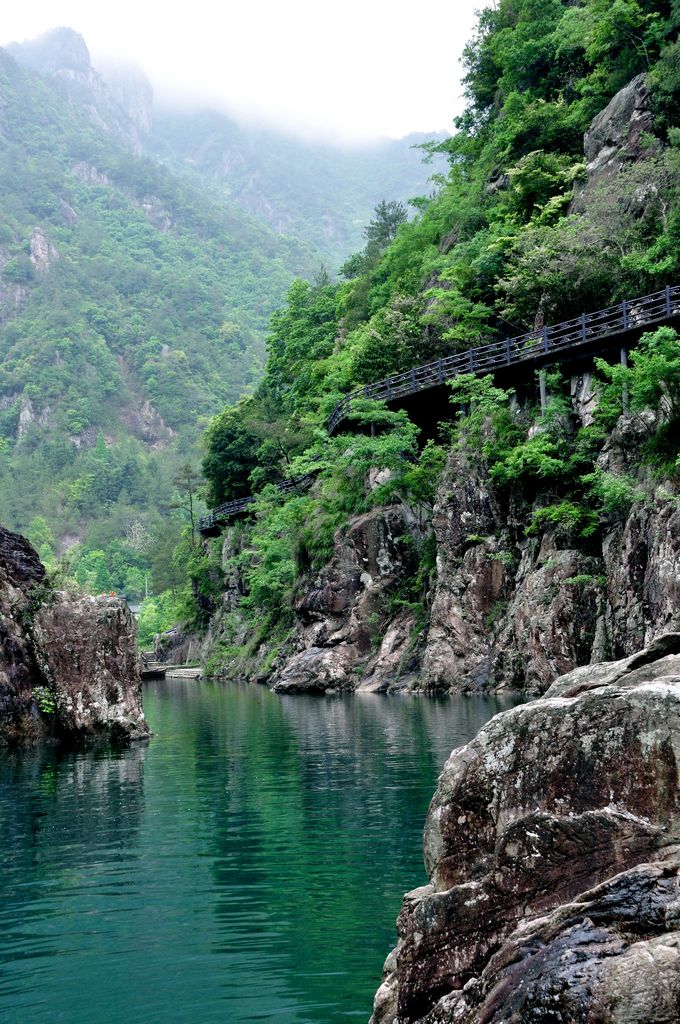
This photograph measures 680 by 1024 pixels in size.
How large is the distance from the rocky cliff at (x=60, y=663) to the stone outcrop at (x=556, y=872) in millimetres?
16158

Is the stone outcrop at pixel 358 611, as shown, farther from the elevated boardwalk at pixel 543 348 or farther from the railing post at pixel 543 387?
the railing post at pixel 543 387

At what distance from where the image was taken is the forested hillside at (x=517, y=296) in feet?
105

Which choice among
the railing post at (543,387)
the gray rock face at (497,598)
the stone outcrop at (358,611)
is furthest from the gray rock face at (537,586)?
the stone outcrop at (358,611)

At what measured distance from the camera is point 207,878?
1037 cm

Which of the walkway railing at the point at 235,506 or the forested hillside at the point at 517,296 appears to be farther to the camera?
the walkway railing at the point at 235,506

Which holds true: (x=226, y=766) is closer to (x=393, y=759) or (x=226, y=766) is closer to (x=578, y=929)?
(x=393, y=759)

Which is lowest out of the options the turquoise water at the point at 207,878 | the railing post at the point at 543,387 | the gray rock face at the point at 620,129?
the turquoise water at the point at 207,878

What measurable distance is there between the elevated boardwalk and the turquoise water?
17.7 m

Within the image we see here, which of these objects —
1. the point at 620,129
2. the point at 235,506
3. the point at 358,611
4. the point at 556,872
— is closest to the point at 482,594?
the point at 358,611

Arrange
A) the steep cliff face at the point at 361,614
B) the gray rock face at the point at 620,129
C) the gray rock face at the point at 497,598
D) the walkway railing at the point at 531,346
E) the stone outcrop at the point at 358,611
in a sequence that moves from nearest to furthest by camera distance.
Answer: the gray rock face at the point at 497,598
the walkway railing at the point at 531,346
the gray rock face at the point at 620,129
the steep cliff face at the point at 361,614
the stone outcrop at the point at 358,611

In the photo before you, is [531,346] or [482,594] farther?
[531,346]

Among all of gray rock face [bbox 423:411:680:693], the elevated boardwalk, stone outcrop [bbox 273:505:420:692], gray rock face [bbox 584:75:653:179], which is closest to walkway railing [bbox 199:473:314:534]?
the elevated boardwalk

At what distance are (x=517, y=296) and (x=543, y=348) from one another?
15.1 feet

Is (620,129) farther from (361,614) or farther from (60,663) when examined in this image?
(60,663)
